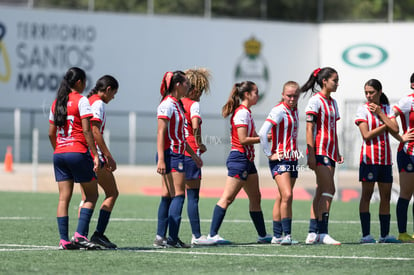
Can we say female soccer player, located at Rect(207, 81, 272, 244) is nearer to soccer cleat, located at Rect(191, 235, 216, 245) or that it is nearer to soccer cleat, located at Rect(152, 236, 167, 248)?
soccer cleat, located at Rect(191, 235, 216, 245)

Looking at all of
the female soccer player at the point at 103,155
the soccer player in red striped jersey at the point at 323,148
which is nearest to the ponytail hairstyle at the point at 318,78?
the soccer player in red striped jersey at the point at 323,148

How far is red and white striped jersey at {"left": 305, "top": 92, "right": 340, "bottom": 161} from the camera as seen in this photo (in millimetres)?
11094

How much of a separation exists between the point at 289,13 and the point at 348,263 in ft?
104

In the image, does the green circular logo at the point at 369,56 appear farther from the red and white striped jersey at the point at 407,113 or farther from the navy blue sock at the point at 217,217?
the navy blue sock at the point at 217,217

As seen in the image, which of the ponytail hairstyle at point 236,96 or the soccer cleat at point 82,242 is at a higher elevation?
the ponytail hairstyle at point 236,96

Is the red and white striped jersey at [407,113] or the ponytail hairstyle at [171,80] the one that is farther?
the red and white striped jersey at [407,113]

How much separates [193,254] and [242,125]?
188 cm

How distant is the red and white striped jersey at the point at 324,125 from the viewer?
11.1 m

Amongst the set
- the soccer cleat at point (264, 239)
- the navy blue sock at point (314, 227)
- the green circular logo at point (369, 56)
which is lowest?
the soccer cleat at point (264, 239)

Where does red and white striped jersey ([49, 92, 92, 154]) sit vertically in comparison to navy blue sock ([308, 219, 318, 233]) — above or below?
above

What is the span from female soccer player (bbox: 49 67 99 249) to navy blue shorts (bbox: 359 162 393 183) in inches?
139

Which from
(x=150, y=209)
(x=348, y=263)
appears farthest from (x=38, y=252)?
(x=150, y=209)

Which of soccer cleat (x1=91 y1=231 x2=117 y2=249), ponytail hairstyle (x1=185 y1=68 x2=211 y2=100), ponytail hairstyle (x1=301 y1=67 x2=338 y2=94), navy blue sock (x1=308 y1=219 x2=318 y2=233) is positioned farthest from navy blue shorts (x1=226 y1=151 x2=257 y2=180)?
soccer cleat (x1=91 y1=231 x2=117 y2=249)

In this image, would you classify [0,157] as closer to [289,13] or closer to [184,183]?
[289,13]
